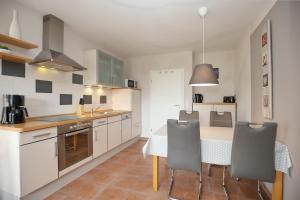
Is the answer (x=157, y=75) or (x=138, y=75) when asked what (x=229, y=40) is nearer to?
(x=157, y=75)

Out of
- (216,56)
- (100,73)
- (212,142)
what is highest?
(216,56)

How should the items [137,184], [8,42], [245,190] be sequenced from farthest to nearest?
[137,184]
[245,190]
[8,42]

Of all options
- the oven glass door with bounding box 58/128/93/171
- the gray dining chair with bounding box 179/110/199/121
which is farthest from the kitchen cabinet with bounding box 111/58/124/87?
the gray dining chair with bounding box 179/110/199/121

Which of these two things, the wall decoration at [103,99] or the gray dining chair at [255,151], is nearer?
the gray dining chair at [255,151]

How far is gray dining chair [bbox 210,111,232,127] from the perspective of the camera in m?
2.71

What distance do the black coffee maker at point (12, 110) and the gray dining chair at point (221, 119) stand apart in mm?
2843

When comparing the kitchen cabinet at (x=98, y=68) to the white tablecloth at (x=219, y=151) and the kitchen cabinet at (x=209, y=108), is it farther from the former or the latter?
the kitchen cabinet at (x=209, y=108)

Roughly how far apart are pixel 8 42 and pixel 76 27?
44.7 inches

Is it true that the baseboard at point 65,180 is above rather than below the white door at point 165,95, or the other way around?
below

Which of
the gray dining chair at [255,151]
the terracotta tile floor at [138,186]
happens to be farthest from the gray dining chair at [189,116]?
the gray dining chair at [255,151]

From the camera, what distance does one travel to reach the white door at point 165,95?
13.9ft

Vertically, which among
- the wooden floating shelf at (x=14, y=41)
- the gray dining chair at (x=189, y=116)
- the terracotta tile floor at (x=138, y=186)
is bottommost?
the terracotta tile floor at (x=138, y=186)

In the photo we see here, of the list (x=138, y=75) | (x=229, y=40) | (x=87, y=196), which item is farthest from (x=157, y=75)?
(x=87, y=196)

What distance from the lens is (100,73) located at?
3232 mm
